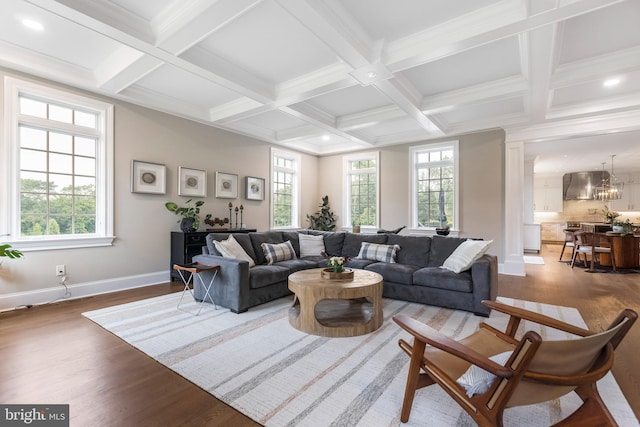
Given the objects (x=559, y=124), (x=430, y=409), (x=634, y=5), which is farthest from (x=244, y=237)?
(x=559, y=124)

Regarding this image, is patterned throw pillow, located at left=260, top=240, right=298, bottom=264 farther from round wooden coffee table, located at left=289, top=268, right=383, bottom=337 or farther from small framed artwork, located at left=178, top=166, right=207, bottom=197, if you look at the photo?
small framed artwork, located at left=178, top=166, right=207, bottom=197

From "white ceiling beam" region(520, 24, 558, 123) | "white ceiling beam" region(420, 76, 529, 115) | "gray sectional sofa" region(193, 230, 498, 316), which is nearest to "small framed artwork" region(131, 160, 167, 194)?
"gray sectional sofa" region(193, 230, 498, 316)

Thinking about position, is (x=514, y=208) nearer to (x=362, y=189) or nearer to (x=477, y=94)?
(x=477, y=94)

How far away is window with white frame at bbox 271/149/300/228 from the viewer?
7074 mm

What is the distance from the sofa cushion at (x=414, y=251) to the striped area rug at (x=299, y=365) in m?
0.88

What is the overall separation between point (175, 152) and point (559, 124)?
269 inches

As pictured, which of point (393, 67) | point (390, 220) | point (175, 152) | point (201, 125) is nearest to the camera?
point (393, 67)

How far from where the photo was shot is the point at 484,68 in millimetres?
3717

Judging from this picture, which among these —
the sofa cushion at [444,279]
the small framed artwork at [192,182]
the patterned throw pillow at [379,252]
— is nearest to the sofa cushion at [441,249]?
the sofa cushion at [444,279]

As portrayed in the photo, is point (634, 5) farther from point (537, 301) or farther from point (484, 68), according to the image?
point (537, 301)

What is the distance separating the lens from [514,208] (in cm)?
557

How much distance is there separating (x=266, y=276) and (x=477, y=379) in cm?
269

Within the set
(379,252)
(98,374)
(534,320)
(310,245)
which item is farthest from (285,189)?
(534,320)

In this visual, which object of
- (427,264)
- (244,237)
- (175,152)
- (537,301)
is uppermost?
(175,152)
